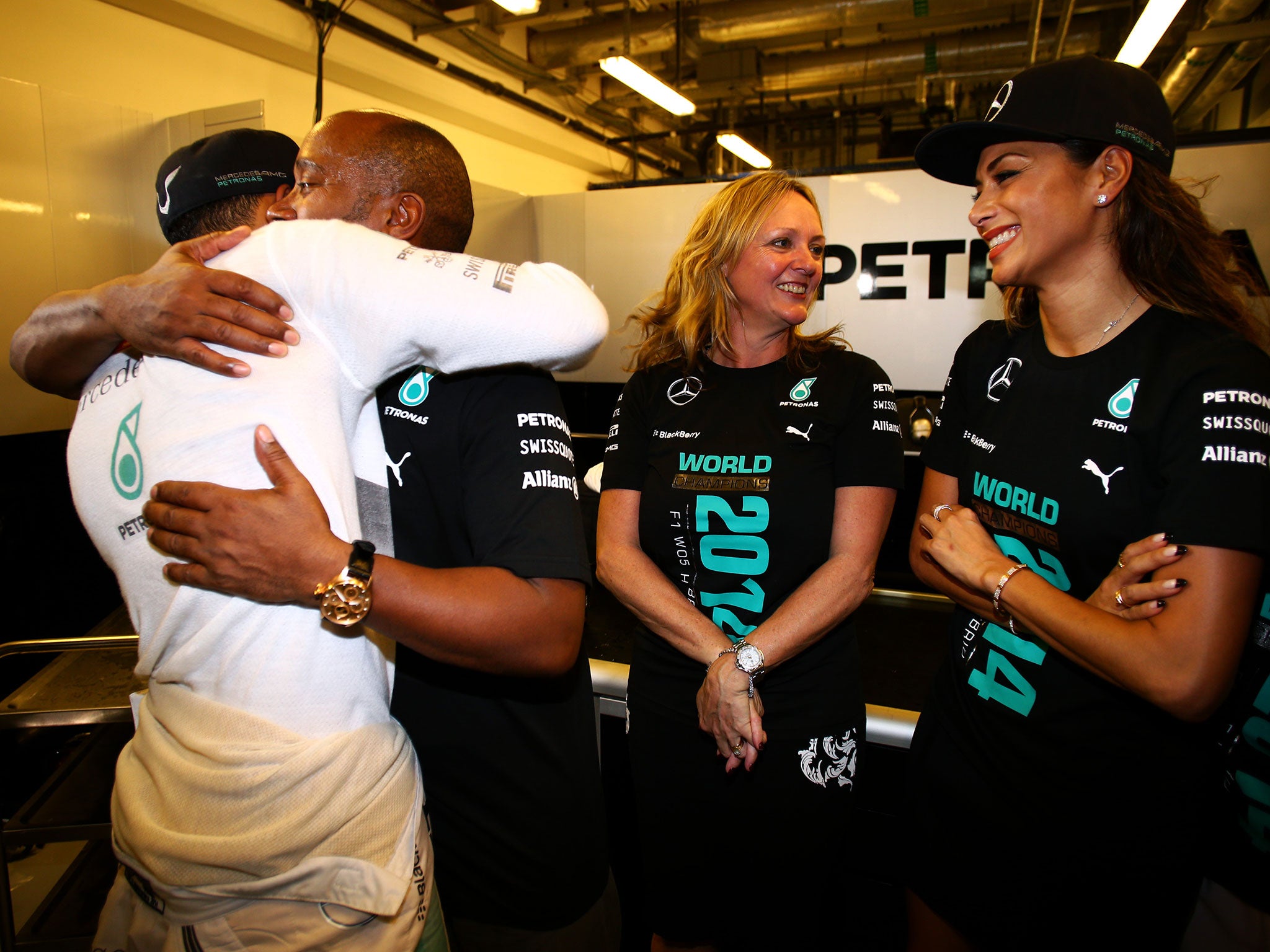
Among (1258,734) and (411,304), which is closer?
(411,304)

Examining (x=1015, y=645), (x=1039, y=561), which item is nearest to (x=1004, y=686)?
(x=1015, y=645)

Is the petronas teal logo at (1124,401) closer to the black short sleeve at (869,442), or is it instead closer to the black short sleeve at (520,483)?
the black short sleeve at (869,442)

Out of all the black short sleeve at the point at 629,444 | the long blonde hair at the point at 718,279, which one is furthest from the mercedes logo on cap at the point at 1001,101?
the black short sleeve at the point at 629,444

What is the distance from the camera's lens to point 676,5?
227 inches

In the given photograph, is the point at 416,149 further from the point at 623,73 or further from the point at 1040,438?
the point at 623,73

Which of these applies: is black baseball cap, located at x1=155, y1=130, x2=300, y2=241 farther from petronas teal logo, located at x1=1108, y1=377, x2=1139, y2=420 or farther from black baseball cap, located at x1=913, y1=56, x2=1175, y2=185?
petronas teal logo, located at x1=1108, y1=377, x2=1139, y2=420

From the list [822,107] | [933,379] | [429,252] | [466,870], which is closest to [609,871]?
[466,870]

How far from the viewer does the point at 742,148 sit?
6973 mm

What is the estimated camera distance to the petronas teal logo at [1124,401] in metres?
1.03

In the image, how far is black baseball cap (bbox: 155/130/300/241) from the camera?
1.15m

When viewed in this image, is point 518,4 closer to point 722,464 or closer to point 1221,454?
point 722,464

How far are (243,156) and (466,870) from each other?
1092 mm

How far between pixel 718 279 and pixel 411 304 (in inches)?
39.5

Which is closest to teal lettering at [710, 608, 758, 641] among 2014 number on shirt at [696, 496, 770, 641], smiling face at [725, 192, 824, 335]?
2014 number on shirt at [696, 496, 770, 641]
